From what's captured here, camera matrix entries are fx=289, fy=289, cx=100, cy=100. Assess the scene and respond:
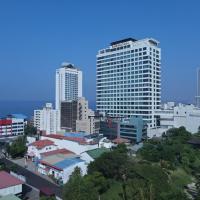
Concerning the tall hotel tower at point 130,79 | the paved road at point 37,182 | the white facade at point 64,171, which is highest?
the tall hotel tower at point 130,79

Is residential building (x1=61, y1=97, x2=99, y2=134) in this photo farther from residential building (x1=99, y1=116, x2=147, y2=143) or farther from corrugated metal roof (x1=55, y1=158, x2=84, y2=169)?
corrugated metal roof (x1=55, y1=158, x2=84, y2=169)

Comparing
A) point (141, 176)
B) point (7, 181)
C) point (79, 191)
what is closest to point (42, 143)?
point (7, 181)

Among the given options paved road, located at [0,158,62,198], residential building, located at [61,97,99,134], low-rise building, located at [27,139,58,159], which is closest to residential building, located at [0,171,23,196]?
paved road, located at [0,158,62,198]

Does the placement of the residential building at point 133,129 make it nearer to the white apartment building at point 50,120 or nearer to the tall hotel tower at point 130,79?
the tall hotel tower at point 130,79

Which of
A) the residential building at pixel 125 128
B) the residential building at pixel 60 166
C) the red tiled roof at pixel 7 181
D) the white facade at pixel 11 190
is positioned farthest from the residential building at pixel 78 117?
the white facade at pixel 11 190

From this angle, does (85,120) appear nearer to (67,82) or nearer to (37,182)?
(67,82)

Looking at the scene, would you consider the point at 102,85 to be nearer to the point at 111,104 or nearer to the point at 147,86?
the point at 111,104
